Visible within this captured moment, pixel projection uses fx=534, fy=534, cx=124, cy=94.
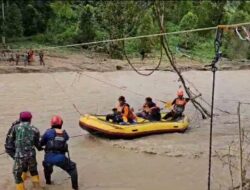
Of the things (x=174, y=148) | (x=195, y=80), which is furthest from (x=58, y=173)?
(x=195, y=80)

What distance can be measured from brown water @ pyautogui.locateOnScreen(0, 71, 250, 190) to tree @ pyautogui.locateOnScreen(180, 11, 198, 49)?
4695 millimetres

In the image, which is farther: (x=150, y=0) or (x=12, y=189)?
(x=150, y=0)

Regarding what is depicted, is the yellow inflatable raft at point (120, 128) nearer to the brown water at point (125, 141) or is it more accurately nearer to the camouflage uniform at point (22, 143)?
the brown water at point (125, 141)

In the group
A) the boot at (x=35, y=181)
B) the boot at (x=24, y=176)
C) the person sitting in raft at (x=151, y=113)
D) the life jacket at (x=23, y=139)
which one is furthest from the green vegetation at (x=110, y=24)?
the life jacket at (x=23, y=139)

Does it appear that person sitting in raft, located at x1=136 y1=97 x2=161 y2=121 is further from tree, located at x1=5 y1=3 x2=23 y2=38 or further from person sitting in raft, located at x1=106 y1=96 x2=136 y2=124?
tree, located at x1=5 y1=3 x2=23 y2=38

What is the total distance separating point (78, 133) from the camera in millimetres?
12430

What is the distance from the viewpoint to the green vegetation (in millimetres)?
26172

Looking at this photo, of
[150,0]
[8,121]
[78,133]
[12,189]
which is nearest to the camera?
[12,189]

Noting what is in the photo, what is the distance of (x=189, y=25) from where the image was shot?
28.9 meters

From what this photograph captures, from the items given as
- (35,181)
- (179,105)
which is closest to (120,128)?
(179,105)

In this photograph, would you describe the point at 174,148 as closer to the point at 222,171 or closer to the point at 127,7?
the point at 222,171

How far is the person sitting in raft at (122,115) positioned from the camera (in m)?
11.6

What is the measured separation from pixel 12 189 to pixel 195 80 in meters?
15.1

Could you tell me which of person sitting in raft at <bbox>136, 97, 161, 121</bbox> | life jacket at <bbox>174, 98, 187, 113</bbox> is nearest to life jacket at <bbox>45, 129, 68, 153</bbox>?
person sitting in raft at <bbox>136, 97, 161, 121</bbox>
